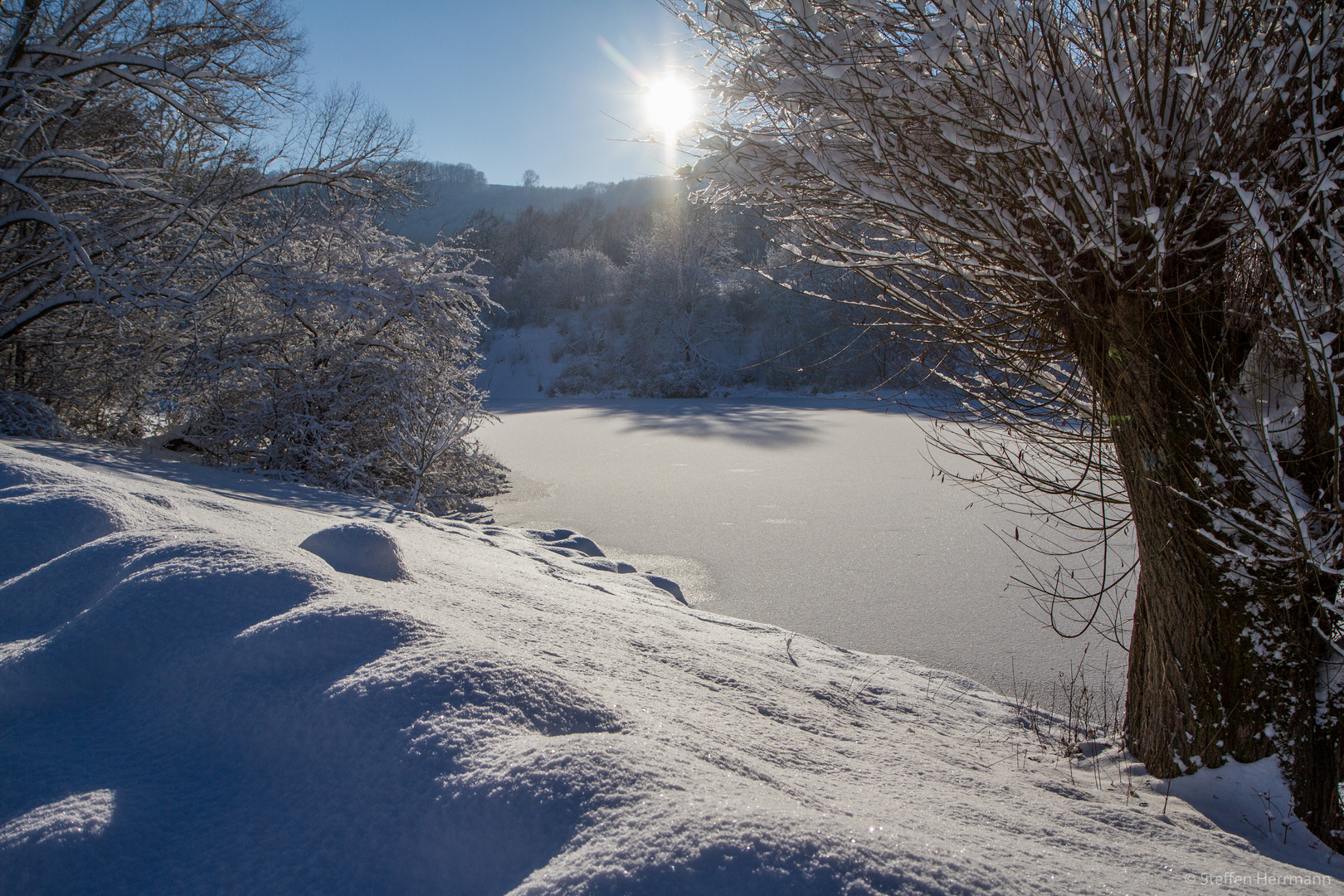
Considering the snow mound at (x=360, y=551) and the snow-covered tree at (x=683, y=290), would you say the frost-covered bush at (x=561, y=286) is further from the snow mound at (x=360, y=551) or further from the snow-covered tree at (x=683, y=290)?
the snow mound at (x=360, y=551)

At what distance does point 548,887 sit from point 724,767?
50 cm

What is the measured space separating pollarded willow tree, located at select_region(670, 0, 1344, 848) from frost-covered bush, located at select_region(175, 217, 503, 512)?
16.6 feet

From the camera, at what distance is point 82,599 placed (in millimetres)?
1649

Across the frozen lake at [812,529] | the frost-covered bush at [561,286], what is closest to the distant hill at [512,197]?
the frost-covered bush at [561,286]

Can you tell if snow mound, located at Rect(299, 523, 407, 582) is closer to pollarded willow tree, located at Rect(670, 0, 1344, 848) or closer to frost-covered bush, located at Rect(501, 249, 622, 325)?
pollarded willow tree, located at Rect(670, 0, 1344, 848)

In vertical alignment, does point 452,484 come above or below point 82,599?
below

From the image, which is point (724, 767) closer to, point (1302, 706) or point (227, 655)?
point (227, 655)

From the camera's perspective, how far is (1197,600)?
1967 millimetres

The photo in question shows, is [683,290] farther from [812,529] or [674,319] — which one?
[812,529]

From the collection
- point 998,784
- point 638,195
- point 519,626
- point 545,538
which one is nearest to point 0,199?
point 545,538

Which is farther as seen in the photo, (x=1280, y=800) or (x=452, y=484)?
(x=452, y=484)

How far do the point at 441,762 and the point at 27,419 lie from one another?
661cm

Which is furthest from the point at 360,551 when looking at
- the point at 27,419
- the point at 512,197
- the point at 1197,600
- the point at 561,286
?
the point at 512,197

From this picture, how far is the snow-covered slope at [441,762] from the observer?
95 centimetres
